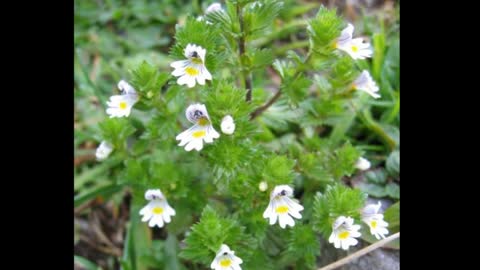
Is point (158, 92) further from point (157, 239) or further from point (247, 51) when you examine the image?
point (157, 239)

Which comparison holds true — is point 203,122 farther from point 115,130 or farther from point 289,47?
point 289,47

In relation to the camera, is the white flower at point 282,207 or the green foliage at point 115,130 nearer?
the white flower at point 282,207

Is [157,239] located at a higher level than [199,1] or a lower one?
lower

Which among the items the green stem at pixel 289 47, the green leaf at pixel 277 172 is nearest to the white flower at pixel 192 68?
the green leaf at pixel 277 172

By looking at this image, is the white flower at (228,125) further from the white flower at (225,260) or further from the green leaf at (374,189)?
the green leaf at (374,189)

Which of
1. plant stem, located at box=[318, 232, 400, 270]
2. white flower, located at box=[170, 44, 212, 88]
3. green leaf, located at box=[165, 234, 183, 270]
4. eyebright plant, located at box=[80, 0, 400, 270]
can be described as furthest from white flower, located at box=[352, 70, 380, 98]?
green leaf, located at box=[165, 234, 183, 270]

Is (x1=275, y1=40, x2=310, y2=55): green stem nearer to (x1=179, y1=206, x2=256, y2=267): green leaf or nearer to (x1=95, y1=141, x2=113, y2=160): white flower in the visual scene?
(x1=95, y1=141, x2=113, y2=160): white flower

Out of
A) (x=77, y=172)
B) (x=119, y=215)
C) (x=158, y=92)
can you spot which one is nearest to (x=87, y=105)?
(x=77, y=172)
